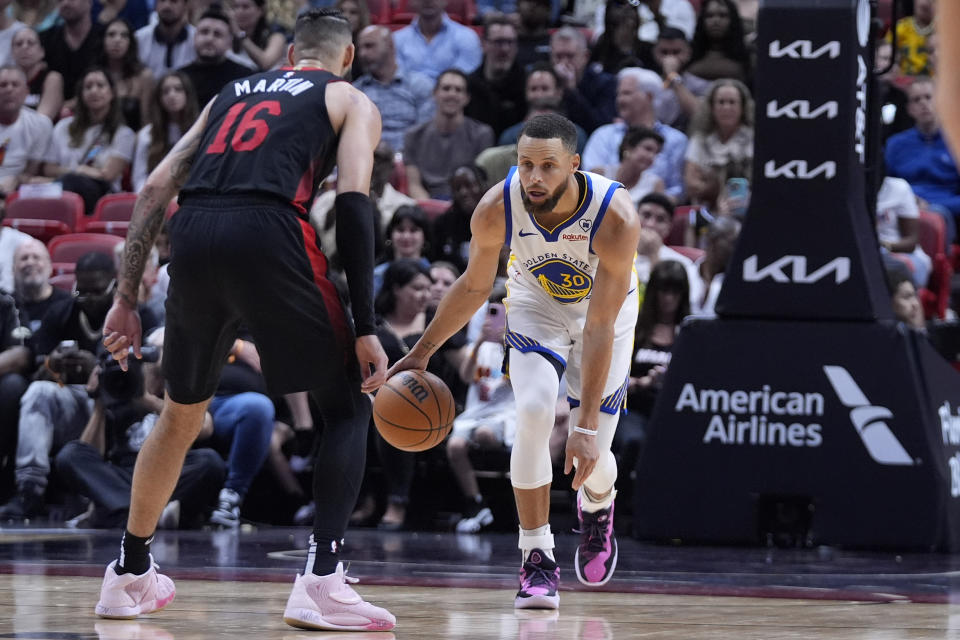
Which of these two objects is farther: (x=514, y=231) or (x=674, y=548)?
(x=674, y=548)

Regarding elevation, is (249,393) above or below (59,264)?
below

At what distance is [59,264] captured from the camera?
10422 mm

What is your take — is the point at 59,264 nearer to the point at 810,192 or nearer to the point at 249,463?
the point at 249,463

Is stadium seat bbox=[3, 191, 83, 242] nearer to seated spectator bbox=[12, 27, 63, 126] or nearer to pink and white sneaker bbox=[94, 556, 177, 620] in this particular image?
seated spectator bbox=[12, 27, 63, 126]

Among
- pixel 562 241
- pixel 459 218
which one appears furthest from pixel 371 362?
pixel 459 218

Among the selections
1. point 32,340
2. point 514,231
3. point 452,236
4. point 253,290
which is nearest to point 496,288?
point 452,236

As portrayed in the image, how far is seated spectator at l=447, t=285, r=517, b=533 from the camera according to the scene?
27.8 ft

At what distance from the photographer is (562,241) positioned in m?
5.08

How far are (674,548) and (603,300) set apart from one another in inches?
108

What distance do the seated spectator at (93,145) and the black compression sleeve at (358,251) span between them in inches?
303

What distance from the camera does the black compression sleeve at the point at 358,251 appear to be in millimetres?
4176

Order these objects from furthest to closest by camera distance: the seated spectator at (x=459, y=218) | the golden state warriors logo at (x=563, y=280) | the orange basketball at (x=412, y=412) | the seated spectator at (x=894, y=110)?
the seated spectator at (x=894, y=110)
the seated spectator at (x=459, y=218)
the golden state warriors logo at (x=563, y=280)
the orange basketball at (x=412, y=412)

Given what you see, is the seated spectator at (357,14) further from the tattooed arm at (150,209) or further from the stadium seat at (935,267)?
the tattooed arm at (150,209)

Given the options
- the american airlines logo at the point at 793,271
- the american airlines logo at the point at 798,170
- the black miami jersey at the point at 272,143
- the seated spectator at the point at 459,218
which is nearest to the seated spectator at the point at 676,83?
the seated spectator at the point at 459,218
